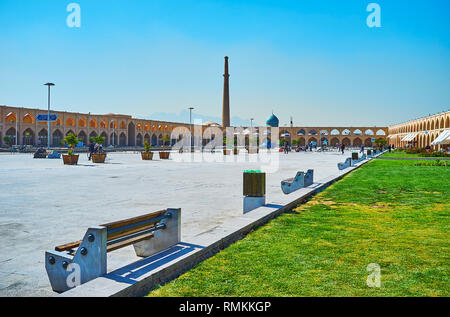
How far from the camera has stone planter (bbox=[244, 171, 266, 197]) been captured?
22.1 feet

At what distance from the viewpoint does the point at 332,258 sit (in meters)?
3.95

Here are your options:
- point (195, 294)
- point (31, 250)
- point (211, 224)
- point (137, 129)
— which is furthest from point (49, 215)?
point (137, 129)

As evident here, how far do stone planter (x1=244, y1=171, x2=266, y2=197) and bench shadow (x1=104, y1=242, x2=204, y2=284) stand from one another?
2.77 meters

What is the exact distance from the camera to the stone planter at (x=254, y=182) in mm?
6730

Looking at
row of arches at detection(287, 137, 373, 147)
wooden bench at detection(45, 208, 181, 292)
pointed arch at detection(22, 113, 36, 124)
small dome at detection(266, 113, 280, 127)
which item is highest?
small dome at detection(266, 113, 280, 127)

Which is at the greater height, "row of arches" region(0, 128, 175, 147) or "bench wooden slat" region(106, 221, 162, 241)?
"row of arches" region(0, 128, 175, 147)

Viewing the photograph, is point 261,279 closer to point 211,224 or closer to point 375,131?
point 211,224

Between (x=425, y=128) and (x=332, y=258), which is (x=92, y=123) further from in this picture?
(x=332, y=258)

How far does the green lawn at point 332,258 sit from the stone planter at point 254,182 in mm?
709

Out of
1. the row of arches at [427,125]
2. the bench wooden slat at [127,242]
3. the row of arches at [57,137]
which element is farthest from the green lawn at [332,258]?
the row of arches at [427,125]

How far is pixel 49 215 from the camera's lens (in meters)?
6.48

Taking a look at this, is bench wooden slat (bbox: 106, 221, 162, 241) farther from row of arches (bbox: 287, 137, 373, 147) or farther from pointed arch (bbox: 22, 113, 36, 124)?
row of arches (bbox: 287, 137, 373, 147)

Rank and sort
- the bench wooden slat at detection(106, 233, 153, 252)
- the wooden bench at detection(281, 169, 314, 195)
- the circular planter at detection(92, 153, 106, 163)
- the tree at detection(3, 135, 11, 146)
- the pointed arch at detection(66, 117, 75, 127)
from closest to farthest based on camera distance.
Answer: the bench wooden slat at detection(106, 233, 153, 252), the wooden bench at detection(281, 169, 314, 195), the circular planter at detection(92, 153, 106, 163), the tree at detection(3, 135, 11, 146), the pointed arch at detection(66, 117, 75, 127)

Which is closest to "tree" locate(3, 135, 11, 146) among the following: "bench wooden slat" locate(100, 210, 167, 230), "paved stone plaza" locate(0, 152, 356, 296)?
"paved stone plaza" locate(0, 152, 356, 296)
